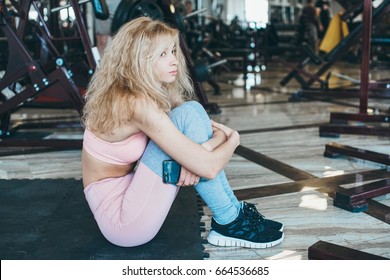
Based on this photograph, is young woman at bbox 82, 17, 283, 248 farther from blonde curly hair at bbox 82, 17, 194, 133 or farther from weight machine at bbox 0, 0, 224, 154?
weight machine at bbox 0, 0, 224, 154

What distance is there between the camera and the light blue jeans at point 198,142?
5.32 ft

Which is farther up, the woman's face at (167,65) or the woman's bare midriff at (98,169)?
the woman's face at (167,65)

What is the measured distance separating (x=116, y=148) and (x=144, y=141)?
90mm

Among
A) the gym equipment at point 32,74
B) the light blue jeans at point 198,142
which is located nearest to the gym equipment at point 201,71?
the gym equipment at point 32,74

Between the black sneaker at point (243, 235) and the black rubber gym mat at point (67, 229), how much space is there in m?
0.08

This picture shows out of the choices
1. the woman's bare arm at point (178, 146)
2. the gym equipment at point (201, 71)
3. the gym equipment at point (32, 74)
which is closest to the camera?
the woman's bare arm at point (178, 146)

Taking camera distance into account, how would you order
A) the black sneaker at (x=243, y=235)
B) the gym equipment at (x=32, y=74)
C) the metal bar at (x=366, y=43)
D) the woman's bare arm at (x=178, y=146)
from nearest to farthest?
1. the woman's bare arm at (x=178, y=146)
2. the black sneaker at (x=243, y=235)
3. the metal bar at (x=366, y=43)
4. the gym equipment at (x=32, y=74)

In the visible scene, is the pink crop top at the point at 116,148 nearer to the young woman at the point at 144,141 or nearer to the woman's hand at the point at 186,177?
the young woman at the point at 144,141

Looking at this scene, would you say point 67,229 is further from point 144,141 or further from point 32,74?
point 32,74

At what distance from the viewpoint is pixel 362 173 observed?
2697 mm

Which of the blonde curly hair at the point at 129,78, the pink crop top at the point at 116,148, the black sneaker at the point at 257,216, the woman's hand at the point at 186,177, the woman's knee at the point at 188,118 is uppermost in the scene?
the blonde curly hair at the point at 129,78

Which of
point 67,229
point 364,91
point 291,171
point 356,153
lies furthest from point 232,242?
point 364,91
